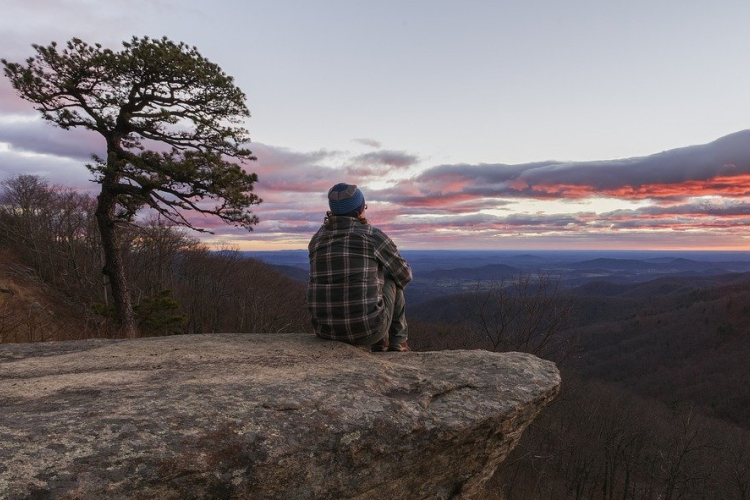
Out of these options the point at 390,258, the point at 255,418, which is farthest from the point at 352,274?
the point at 255,418

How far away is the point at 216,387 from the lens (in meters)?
3.24

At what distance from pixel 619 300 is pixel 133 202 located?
21935 centimetres

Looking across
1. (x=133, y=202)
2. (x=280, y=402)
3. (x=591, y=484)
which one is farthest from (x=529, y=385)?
(x=591, y=484)

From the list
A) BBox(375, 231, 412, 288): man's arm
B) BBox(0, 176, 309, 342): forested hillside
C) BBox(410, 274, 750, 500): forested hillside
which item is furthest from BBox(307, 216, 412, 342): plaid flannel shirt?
BBox(0, 176, 309, 342): forested hillside

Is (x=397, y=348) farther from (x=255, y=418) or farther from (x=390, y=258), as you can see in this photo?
(x=255, y=418)

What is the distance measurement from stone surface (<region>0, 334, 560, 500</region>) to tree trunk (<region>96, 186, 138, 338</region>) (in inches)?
398

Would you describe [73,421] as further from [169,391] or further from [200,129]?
[200,129]

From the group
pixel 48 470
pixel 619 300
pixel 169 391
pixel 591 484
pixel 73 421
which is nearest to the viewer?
pixel 48 470

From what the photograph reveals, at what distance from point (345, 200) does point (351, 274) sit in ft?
2.86

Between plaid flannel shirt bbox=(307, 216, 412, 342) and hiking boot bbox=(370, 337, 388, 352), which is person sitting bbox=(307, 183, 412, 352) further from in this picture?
hiking boot bbox=(370, 337, 388, 352)

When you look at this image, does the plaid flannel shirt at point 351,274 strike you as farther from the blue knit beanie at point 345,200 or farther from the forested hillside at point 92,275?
the forested hillside at point 92,275

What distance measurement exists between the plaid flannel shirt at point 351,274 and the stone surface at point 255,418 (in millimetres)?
426

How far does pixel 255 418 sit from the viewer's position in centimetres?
288

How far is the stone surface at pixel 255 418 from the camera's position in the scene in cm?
233
